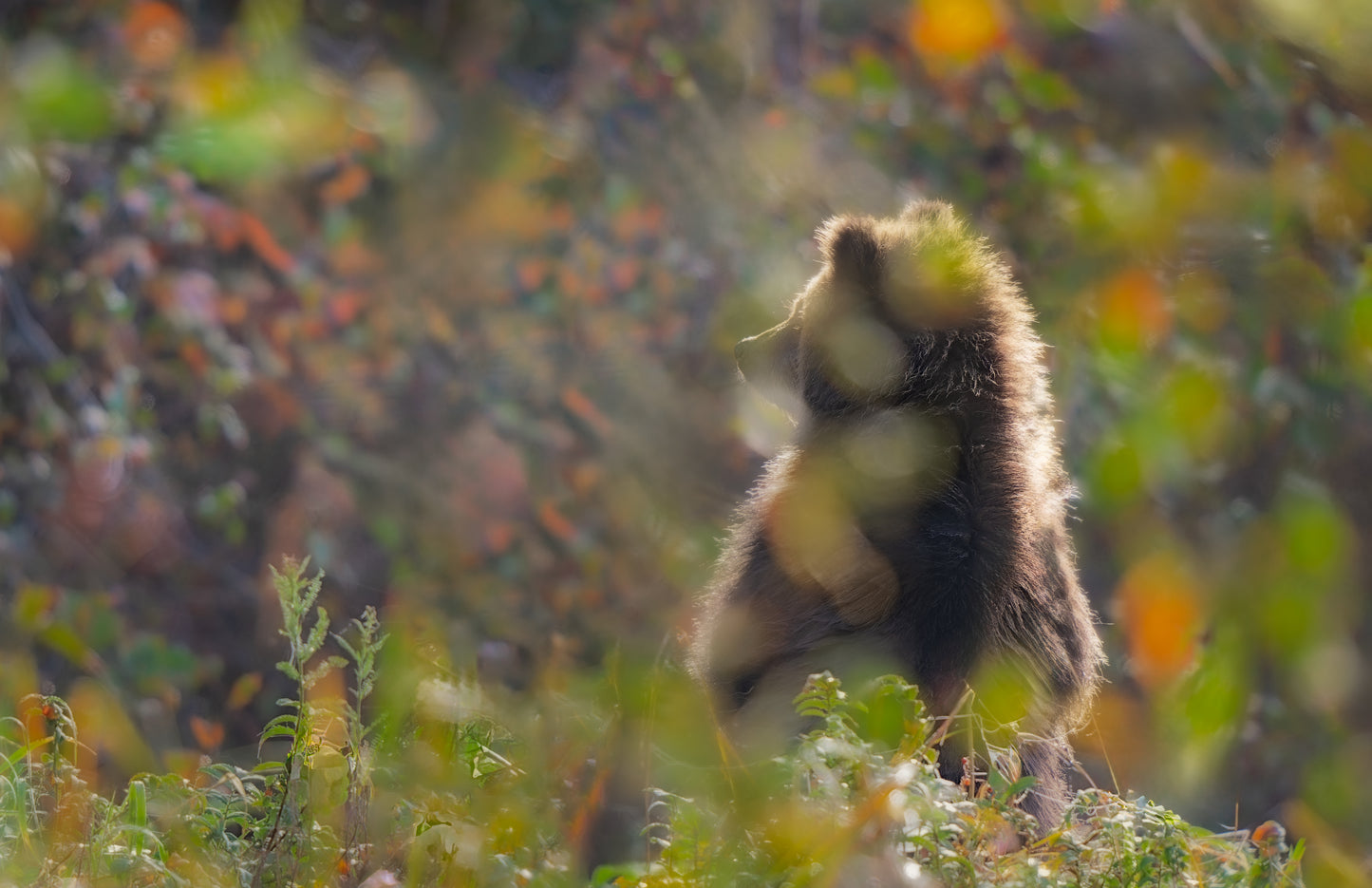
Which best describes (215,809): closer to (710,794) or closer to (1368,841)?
(710,794)

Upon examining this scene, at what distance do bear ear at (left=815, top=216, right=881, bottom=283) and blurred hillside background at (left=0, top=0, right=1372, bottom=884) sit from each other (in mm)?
1180

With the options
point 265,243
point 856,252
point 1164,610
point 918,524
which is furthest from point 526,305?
point 918,524

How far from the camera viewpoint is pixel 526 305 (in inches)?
271

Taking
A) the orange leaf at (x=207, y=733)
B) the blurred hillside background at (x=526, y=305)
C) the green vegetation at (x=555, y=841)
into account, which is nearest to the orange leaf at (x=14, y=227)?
the blurred hillside background at (x=526, y=305)

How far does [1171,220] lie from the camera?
323 cm

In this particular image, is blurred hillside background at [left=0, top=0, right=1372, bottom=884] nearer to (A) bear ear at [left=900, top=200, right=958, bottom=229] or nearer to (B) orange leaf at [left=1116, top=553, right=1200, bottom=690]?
(B) orange leaf at [left=1116, top=553, right=1200, bottom=690]

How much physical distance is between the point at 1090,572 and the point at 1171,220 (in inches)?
151

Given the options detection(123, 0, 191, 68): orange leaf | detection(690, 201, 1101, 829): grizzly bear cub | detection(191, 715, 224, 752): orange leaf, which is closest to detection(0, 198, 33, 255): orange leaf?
detection(123, 0, 191, 68): orange leaf

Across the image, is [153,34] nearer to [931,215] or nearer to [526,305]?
[526,305]

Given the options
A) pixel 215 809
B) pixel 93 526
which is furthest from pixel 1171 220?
pixel 93 526

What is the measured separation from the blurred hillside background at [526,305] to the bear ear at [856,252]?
1180mm

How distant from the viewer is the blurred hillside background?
5.25m

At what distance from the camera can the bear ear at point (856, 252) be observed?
10.8 ft

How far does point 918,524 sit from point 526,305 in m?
4.43
